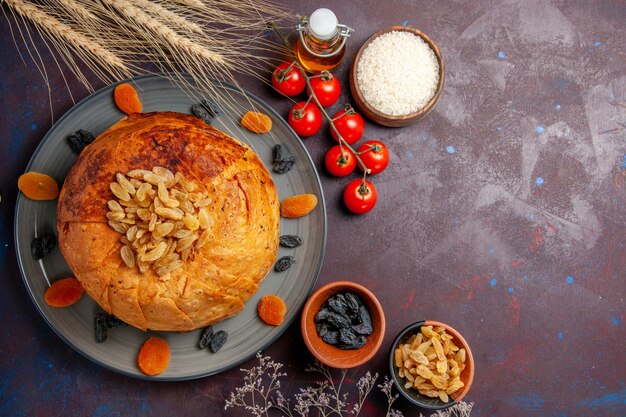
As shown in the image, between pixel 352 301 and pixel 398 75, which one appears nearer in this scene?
pixel 352 301

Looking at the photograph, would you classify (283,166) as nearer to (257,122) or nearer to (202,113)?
(257,122)

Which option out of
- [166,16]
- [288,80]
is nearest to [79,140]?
[166,16]

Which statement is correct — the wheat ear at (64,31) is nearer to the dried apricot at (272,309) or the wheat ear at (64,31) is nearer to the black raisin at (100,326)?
the black raisin at (100,326)

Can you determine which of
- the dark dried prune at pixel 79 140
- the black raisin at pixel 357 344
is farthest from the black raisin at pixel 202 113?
the black raisin at pixel 357 344

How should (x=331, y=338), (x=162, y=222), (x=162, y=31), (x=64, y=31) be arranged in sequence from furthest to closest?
1. (x=331, y=338)
2. (x=64, y=31)
3. (x=162, y=31)
4. (x=162, y=222)

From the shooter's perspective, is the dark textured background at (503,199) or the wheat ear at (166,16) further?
the dark textured background at (503,199)

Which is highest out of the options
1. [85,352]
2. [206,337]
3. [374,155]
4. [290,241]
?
[374,155]

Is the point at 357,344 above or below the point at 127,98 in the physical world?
below

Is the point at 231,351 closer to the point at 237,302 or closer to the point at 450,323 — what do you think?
the point at 237,302
